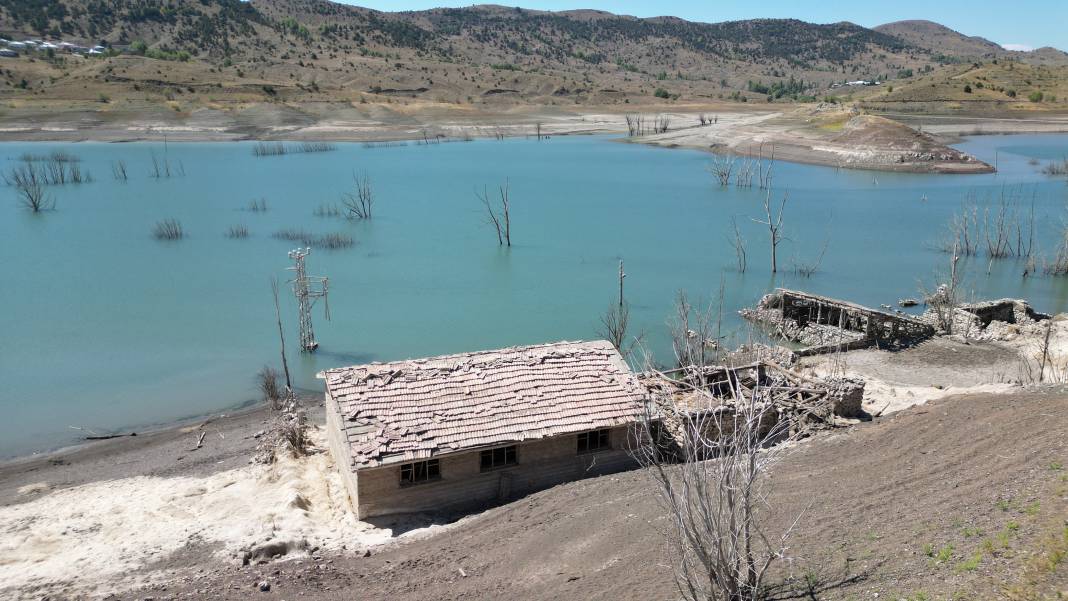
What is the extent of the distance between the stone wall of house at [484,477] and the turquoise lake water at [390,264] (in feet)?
37.6

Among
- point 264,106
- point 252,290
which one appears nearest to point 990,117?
point 264,106

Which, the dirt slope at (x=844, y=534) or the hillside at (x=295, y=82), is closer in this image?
the dirt slope at (x=844, y=534)

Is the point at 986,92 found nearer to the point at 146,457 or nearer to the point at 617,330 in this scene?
the point at 617,330

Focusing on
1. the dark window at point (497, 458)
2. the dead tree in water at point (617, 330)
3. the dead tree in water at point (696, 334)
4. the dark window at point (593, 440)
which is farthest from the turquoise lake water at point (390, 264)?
the dark window at point (593, 440)

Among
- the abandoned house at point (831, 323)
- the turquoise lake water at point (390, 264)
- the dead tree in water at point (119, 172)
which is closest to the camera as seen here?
the abandoned house at point (831, 323)

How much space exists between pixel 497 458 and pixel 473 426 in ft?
3.41

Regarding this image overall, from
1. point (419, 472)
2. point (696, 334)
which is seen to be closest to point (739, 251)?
point (696, 334)

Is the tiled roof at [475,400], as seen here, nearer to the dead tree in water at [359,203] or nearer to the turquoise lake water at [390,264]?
the turquoise lake water at [390,264]

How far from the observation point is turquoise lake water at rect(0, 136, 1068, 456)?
30453mm

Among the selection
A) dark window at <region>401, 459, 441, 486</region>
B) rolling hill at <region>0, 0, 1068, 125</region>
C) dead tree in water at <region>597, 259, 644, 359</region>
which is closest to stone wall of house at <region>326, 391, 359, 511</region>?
dark window at <region>401, 459, 441, 486</region>

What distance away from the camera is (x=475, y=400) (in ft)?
61.7

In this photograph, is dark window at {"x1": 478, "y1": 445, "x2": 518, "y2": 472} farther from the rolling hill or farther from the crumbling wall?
the rolling hill

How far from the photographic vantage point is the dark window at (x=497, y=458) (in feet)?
60.4

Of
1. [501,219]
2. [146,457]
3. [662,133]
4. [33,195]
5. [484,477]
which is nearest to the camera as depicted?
[484,477]
